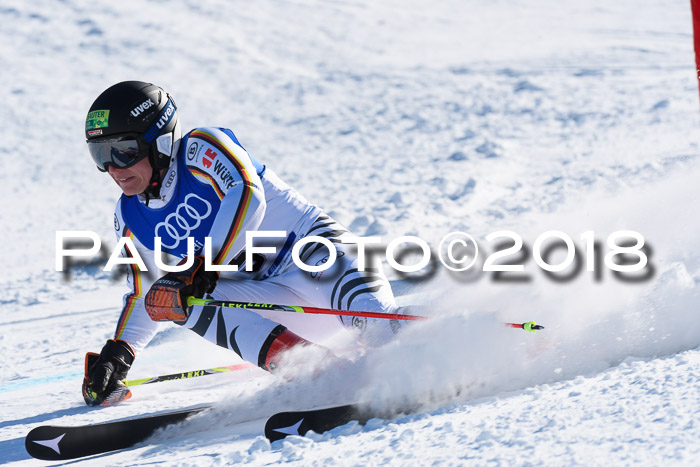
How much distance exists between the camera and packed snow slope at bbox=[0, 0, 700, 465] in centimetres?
241

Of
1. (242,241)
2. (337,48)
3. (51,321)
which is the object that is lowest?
(51,321)

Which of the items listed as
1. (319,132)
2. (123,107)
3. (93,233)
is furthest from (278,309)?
(319,132)

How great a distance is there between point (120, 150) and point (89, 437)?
1137 mm

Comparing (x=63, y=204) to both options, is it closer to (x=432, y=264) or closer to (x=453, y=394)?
(x=432, y=264)

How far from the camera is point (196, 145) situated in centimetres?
330

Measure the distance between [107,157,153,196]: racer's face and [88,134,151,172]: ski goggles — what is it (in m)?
0.02

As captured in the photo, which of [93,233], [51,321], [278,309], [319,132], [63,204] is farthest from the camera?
[319,132]

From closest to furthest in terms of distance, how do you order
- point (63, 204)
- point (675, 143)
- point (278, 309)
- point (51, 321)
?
point (278, 309) < point (51, 321) < point (675, 143) < point (63, 204)

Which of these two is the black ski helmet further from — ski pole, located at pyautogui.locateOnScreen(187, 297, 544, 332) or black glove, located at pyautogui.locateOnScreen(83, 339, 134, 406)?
black glove, located at pyautogui.locateOnScreen(83, 339, 134, 406)

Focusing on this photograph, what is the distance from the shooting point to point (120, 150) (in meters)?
3.23

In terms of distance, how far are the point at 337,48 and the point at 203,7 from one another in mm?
2938

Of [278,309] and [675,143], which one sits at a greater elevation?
[675,143]

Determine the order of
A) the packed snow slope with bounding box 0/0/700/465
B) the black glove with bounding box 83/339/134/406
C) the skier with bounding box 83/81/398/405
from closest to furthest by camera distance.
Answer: the packed snow slope with bounding box 0/0/700/465, the skier with bounding box 83/81/398/405, the black glove with bounding box 83/339/134/406

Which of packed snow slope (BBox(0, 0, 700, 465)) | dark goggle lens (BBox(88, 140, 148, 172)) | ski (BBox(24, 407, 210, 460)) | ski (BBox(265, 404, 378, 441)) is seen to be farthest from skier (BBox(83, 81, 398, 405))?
ski (BBox(265, 404, 378, 441))
